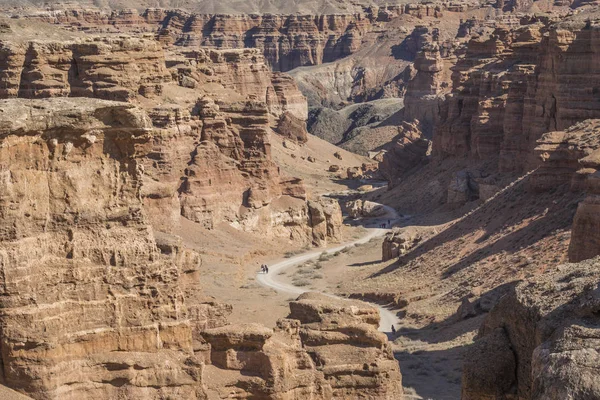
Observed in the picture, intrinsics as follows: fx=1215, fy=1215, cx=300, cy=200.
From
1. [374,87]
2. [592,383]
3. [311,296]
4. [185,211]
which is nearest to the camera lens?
[592,383]

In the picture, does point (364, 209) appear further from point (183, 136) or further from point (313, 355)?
point (313, 355)

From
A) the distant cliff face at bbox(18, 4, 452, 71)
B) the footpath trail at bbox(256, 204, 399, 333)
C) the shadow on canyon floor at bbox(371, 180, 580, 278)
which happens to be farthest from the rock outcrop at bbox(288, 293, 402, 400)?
the distant cliff face at bbox(18, 4, 452, 71)

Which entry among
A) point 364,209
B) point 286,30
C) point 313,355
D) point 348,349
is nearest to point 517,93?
point 364,209

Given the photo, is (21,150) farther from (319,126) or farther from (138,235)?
(319,126)

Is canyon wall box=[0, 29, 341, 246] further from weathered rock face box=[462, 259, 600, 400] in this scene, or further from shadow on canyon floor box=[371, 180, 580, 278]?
weathered rock face box=[462, 259, 600, 400]

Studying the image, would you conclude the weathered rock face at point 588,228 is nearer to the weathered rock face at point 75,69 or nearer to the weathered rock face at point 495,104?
the weathered rock face at point 495,104

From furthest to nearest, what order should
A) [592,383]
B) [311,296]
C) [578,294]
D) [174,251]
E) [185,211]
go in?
[185,211] < [311,296] < [174,251] < [578,294] < [592,383]

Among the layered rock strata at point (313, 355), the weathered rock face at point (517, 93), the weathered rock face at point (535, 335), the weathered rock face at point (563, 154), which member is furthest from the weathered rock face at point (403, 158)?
A: the weathered rock face at point (535, 335)

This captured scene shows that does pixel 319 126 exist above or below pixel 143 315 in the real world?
below

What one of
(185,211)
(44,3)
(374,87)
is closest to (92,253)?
(185,211)
